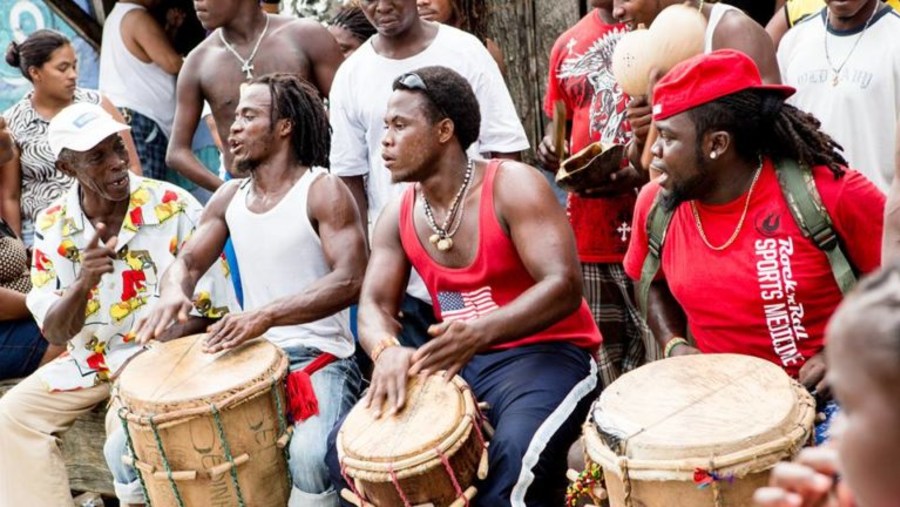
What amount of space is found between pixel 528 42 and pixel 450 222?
251 cm

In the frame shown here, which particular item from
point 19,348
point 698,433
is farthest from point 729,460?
point 19,348

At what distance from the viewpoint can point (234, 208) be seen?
5.02 meters

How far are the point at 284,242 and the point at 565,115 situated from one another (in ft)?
4.39

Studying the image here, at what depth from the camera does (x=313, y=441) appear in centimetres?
434

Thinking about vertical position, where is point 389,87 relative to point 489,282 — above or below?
above

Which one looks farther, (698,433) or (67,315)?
(67,315)

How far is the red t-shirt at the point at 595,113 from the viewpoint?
504cm

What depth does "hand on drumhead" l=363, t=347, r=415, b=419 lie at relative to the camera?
385cm

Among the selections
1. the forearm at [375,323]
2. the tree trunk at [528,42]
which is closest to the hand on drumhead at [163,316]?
the forearm at [375,323]

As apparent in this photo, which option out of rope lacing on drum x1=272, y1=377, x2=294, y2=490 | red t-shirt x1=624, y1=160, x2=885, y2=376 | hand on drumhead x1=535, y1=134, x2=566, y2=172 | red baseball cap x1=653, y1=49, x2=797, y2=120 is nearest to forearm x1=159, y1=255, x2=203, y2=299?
rope lacing on drum x1=272, y1=377, x2=294, y2=490

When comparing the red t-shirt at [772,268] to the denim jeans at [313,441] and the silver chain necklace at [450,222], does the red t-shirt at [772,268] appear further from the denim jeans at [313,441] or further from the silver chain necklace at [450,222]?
the denim jeans at [313,441]

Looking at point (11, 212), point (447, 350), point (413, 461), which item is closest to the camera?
point (413, 461)

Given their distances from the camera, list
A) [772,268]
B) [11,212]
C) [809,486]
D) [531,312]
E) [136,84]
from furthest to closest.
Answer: [136,84] < [11,212] < [531,312] < [772,268] < [809,486]

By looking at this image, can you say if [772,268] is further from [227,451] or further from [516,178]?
[227,451]
